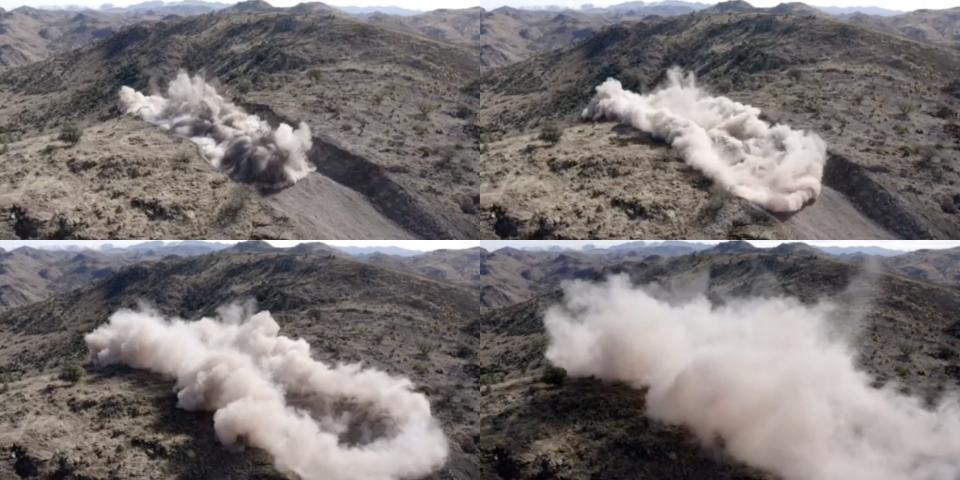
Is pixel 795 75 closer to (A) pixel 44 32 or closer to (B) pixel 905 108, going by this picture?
(B) pixel 905 108

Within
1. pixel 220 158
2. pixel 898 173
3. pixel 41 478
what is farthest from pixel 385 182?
pixel 898 173

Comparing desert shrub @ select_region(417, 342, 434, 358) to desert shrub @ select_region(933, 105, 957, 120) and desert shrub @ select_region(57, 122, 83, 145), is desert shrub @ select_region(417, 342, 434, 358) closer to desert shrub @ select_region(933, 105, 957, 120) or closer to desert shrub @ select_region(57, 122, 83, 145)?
desert shrub @ select_region(57, 122, 83, 145)

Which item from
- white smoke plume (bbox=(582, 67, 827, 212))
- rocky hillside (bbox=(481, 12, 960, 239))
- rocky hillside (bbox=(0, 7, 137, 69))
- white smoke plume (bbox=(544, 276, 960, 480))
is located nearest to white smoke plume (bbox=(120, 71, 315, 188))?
rocky hillside (bbox=(481, 12, 960, 239))

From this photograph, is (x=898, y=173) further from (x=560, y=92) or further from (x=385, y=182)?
(x=560, y=92)

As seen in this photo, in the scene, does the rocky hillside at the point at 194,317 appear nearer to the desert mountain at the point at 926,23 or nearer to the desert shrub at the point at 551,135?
the desert shrub at the point at 551,135

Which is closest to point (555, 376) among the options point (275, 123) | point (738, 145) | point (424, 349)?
→ point (424, 349)

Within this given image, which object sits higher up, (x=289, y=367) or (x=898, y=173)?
(x=898, y=173)
